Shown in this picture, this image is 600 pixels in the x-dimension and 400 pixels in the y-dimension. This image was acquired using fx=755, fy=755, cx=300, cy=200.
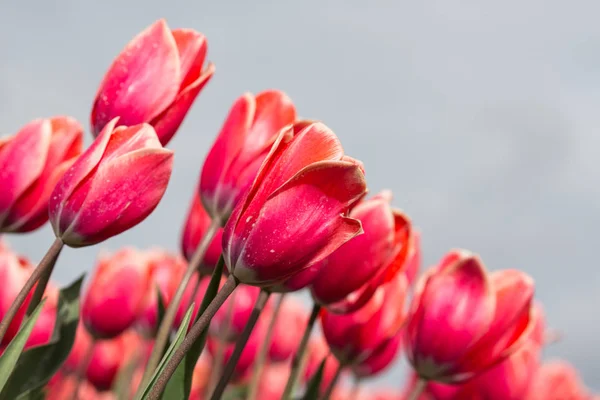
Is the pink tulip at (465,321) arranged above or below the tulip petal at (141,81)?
below

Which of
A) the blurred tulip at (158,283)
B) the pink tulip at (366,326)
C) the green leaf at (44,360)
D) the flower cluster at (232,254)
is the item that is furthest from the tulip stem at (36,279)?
the blurred tulip at (158,283)

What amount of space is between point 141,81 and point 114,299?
598mm

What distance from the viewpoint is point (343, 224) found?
2.29 feet

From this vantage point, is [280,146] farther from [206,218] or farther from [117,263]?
[117,263]

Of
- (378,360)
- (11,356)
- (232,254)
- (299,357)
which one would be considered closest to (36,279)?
(11,356)

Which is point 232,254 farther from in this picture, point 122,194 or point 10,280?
point 10,280

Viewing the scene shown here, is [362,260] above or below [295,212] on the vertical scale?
below

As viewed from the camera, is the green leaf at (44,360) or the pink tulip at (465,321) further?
the pink tulip at (465,321)

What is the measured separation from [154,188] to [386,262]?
372mm

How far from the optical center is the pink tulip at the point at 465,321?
1181mm

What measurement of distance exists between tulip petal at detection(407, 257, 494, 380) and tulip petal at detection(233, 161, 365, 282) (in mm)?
542

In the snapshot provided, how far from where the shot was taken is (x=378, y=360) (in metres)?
1.37

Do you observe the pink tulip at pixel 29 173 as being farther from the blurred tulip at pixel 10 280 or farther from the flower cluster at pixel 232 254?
the blurred tulip at pixel 10 280

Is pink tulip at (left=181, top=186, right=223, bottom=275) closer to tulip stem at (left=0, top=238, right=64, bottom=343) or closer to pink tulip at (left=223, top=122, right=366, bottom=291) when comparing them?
tulip stem at (left=0, top=238, right=64, bottom=343)
